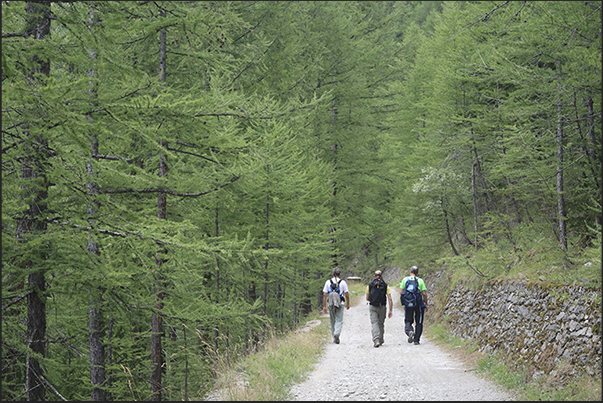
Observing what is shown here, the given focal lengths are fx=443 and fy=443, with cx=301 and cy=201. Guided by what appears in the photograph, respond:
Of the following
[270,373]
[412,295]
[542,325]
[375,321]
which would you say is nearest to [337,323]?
[375,321]

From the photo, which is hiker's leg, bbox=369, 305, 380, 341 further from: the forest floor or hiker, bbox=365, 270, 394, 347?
the forest floor

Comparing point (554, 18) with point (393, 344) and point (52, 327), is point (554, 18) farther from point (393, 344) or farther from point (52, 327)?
point (52, 327)

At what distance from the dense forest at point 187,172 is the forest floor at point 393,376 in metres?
1.81

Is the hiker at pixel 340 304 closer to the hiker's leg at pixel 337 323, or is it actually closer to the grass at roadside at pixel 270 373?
the hiker's leg at pixel 337 323

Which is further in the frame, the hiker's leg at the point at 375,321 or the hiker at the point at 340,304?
the hiker at the point at 340,304

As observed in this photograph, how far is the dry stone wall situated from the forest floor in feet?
2.74

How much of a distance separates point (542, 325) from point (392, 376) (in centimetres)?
263

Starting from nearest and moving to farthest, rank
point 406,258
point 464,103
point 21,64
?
point 21,64
point 464,103
point 406,258

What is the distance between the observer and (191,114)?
7316 millimetres

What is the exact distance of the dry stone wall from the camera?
5949 millimetres

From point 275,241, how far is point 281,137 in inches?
127

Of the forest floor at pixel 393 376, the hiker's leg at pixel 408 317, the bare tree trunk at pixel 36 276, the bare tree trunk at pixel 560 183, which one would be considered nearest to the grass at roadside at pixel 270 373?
the forest floor at pixel 393 376

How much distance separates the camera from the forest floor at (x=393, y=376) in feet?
20.7

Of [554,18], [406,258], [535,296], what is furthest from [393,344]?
[406,258]
